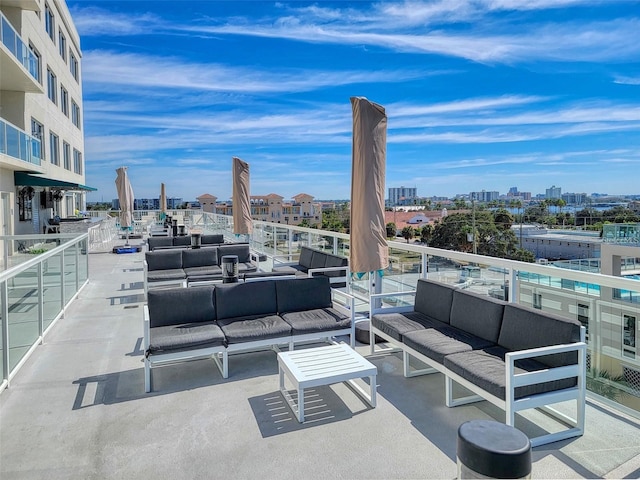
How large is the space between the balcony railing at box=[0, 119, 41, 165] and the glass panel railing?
9235 millimetres

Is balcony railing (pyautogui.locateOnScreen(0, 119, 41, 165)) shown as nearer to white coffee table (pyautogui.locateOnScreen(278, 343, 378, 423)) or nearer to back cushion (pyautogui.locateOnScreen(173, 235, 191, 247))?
back cushion (pyautogui.locateOnScreen(173, 235, 191, 247))

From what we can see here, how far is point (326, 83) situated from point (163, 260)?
20.3 meters

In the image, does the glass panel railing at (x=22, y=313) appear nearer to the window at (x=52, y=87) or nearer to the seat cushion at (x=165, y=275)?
the seat cushion at (x=165, y=275)

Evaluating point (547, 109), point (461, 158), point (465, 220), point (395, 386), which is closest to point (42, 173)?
point (395, 386)

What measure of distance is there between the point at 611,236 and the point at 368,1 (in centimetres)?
1601

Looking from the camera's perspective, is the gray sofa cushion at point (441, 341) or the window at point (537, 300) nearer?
the gray sofa cushion at point (441, 341)

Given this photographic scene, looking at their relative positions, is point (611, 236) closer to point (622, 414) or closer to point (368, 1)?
point (368, 1)

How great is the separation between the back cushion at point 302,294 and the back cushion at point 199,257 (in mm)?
3657

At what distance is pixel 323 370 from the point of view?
3189 mm

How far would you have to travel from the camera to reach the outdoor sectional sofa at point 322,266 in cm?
592

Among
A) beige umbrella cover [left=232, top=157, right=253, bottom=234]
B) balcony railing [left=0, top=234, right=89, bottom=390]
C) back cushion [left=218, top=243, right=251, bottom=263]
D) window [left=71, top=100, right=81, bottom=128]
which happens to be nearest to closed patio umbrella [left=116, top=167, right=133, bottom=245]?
beige umbrella cover [left=232, top=157, right=253, bottom=234]

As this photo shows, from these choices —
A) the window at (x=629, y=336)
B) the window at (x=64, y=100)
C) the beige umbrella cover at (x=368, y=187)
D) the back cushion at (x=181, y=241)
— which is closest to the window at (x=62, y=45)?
the window at (x=64, y=100)

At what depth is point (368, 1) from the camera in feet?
36.5

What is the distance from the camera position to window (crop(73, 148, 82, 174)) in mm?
23475
